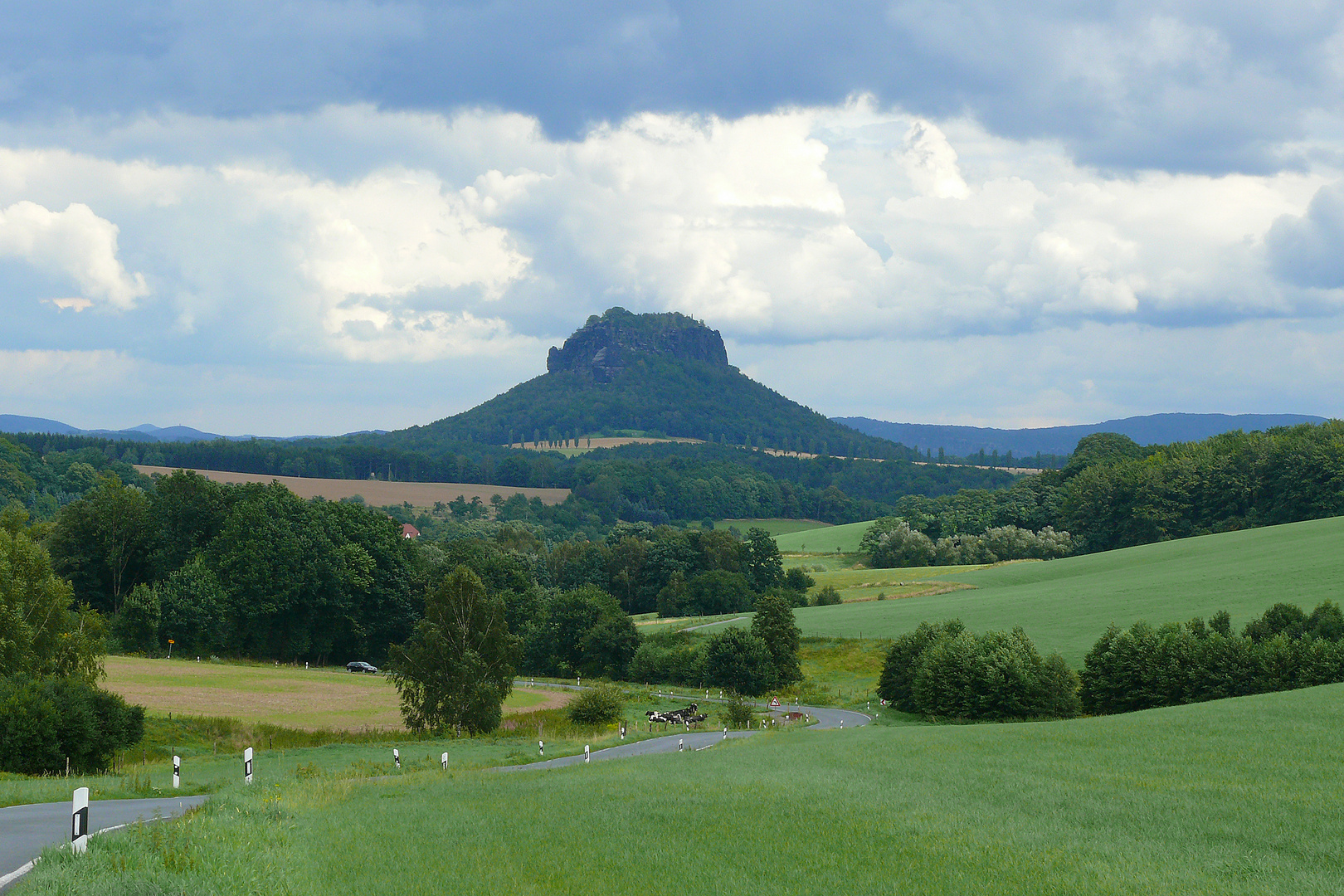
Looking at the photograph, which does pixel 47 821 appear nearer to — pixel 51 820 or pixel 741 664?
pixel 51 820

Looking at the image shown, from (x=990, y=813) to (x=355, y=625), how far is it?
8183cm

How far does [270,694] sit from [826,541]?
132 meters

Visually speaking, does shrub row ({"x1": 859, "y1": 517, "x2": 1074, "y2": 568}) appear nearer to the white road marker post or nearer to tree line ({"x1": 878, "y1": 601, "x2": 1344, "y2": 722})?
tree line ({"x1": 878, "y1": 601, "x2": 1344, "y2": 722})

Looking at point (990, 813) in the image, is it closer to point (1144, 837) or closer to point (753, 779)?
point (1144, 837)

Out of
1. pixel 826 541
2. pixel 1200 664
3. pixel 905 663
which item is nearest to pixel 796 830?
pixel 1200 664

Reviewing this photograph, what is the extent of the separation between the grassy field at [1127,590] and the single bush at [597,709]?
2663 cm

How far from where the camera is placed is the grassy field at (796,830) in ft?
38.4

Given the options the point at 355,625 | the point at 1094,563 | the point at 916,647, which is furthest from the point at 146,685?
the point at 1094,563

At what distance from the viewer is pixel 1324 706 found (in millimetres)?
27641

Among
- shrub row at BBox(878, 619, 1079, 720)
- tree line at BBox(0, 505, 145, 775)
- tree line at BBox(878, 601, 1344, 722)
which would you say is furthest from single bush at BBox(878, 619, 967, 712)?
tree line at BBox(0, 505, 145, 775)

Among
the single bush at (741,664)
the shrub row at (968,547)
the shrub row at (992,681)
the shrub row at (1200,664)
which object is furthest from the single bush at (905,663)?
the shrub row at (968,547)

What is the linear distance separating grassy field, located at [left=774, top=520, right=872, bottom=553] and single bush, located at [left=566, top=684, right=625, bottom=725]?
108887 mm

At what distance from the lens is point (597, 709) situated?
5303 cm

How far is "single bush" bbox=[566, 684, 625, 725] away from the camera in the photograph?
52.9 m
